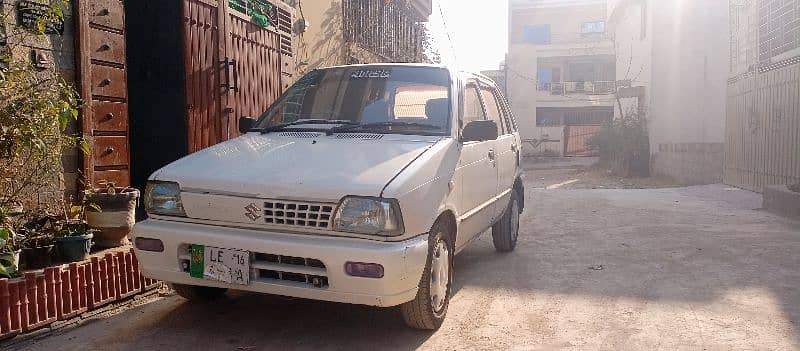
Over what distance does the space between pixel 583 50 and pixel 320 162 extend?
33932 millimetres

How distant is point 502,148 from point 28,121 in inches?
141

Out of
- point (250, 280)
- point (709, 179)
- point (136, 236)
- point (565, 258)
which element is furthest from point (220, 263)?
point (709, 179)

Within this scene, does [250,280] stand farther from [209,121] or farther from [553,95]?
[553,95]

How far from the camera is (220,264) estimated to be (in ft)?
10.7

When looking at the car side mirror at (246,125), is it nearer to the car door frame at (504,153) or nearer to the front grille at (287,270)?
the front grille at (287,270)

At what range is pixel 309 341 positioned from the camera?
3.49 m

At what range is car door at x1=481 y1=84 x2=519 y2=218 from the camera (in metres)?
5.32

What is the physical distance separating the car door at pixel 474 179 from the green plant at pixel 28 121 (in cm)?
252

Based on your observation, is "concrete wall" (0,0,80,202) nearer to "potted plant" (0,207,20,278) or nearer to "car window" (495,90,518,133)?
"potted plant" (0,207,20,278)

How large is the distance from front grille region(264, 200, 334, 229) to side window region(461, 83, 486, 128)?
1.45 metres

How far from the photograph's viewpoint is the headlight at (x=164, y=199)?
342 cm

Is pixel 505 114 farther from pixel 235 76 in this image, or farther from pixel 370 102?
pixel 235 76

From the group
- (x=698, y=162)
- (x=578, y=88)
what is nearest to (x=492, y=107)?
(x=698, y=162)

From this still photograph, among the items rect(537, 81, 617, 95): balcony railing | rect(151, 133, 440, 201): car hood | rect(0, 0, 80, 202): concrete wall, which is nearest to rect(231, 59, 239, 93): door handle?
rect(0, 0, 80, 202): concrete wall
